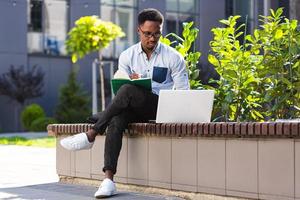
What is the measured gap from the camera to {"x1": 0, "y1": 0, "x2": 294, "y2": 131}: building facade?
110 ft

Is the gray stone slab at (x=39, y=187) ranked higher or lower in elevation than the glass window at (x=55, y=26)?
lower

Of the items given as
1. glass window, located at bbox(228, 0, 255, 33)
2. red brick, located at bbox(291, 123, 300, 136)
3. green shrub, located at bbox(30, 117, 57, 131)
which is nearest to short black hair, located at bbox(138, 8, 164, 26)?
red brick, located at bbox(291, 123, 300, 136)

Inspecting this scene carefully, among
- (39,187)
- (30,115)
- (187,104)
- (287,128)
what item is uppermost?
(187,104)

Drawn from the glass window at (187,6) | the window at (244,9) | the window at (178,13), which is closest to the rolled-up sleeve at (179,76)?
the window at (178,13)

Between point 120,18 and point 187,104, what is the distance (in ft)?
103

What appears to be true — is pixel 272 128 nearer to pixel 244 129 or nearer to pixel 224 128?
pixel 244 129

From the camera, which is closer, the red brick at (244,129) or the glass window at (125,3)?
the red brick at (244,129)

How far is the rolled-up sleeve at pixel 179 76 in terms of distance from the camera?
6.02 meters

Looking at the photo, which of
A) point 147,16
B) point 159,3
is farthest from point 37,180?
point 159,3

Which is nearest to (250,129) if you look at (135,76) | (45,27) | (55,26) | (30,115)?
(135,76)

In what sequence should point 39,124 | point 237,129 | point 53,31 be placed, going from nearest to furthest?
point 237,129
point 39,124
point 53,31

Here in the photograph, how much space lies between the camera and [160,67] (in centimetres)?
610

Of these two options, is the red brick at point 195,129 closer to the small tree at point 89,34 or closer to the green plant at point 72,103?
the small tree at point 89,34

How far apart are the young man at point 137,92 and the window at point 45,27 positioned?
1116 inches
